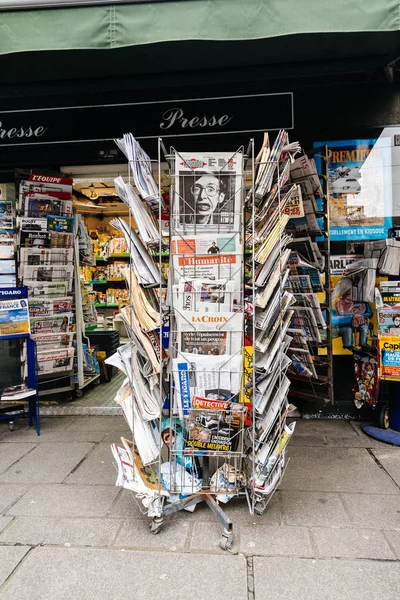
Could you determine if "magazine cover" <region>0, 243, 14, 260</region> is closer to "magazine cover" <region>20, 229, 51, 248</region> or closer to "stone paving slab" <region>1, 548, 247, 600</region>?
"magazine cover" <region>20, 229, 51, 248</region>

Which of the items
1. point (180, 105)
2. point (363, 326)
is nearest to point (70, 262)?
point (180, 105)

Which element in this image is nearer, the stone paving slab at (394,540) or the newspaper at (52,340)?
the stone paving slab at (394,540)

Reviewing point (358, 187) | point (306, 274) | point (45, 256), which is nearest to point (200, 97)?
point (358, 187)

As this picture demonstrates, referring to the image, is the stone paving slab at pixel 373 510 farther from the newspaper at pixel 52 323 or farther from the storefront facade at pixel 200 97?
the newspaper at pixel 52 323

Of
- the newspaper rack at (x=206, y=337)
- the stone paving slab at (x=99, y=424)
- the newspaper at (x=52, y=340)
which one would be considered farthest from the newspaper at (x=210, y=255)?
the newspaper at (x=52, y=340)

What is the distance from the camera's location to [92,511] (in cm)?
275

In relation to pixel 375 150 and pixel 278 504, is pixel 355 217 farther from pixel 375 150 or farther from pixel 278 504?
pixel 278 504

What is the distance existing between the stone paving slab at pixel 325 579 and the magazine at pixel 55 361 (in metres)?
3.35

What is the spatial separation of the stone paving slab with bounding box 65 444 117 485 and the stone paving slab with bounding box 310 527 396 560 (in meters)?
1.54

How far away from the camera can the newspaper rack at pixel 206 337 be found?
2.47 m

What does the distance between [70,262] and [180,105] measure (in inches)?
85.5

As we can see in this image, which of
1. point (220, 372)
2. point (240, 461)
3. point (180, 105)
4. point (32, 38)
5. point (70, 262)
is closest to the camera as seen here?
point (220, 372)

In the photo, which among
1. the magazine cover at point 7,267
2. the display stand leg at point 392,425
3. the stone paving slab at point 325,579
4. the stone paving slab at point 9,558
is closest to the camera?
the stone paving slab at point 325,579

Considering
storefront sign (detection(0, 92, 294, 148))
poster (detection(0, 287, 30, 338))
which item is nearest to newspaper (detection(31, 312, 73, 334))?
poster (detection(0, 287, 30, 338))
